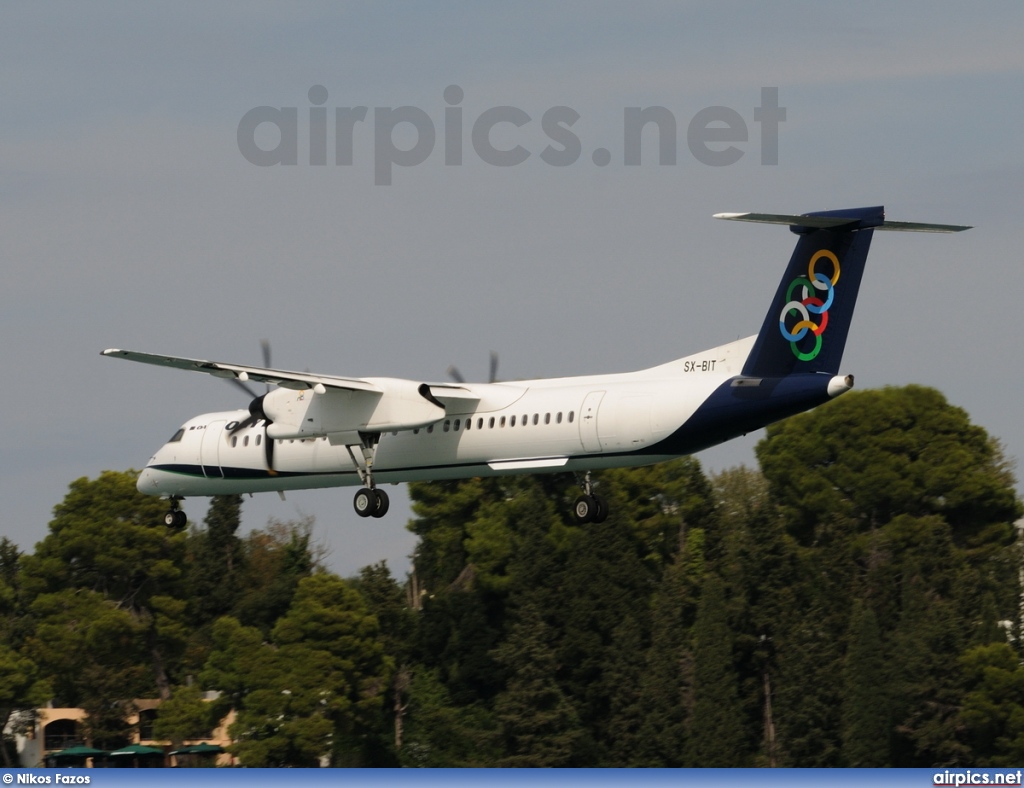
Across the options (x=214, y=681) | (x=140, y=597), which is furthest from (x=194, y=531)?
(x=214, y=681)

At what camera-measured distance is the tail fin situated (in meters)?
36.3

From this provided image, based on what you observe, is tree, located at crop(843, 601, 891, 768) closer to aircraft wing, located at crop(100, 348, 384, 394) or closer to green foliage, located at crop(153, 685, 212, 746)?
green foliage, located at crop(153, 685, 212, 746)

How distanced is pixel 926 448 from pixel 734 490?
2938 centimetres

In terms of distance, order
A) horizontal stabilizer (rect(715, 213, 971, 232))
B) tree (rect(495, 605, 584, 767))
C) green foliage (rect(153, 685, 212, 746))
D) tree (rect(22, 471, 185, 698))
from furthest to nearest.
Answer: tree (rect(22, 471, 185, 698)), tree (rect(495, 605, 584, 767)), green foliage (rect(153, 685, 212, 746)), horizontal stabilizer (rect(715, 213, 971, 232))

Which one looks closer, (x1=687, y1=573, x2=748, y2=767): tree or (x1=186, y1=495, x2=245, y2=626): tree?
(x1=687, y1=573, x2=748, y2=767): tree

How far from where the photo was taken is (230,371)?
40.4 m

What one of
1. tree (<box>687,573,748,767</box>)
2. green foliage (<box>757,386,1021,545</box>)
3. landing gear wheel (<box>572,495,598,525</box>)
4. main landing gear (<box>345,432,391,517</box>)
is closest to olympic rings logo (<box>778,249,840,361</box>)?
landing gear wheel (<box>572,495,598,525</box>)

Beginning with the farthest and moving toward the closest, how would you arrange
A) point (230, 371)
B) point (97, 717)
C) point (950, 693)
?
1. point (97, 717)
2. point (950, 693)
3. point (230, 371)

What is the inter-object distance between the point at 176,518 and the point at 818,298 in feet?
60.3

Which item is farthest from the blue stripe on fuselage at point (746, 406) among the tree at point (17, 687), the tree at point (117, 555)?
the tree at point (117, 555)

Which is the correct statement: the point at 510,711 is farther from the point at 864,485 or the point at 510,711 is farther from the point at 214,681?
the point at 864,485

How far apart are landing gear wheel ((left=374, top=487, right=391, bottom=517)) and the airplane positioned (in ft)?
0.14

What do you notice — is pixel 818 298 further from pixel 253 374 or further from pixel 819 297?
pixel 253 374

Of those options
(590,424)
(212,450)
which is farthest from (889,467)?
(590,424)
